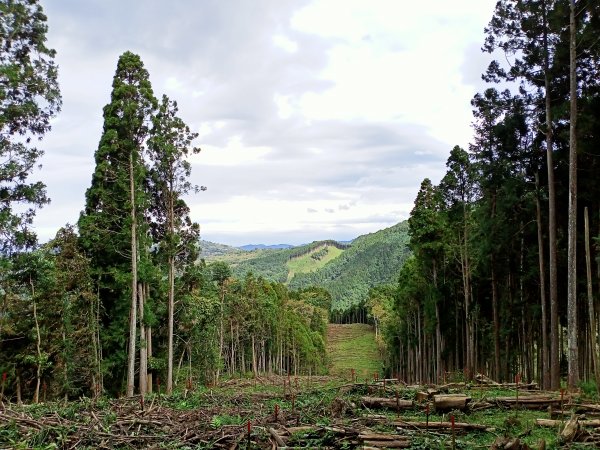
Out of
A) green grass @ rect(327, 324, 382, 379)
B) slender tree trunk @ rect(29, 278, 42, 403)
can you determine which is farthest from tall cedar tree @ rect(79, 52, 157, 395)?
green grass @ rect(327, 324, 382, 379)

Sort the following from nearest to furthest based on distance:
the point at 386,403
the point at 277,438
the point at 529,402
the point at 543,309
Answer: the point at 277,438
the point at 529,402
the point at 386,403
the point at 543,309

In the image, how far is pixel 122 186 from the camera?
19.6m

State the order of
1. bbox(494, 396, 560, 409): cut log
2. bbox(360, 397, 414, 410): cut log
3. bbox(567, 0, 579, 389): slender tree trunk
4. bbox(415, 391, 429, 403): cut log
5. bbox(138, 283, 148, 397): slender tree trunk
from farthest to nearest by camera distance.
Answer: bbox(138, 283, 148, 397): slender tree trunk → bbox(567, 0, 579, 389): slender tree trunk → bbox(415, 391, 429, 403): cut log → bbox(360, 397, 414, 410): cut log → bbox(494, 396, 560, 409): cut log

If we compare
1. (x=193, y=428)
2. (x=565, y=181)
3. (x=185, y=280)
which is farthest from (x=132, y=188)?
(x=565, y=181)

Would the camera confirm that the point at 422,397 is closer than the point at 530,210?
Yes

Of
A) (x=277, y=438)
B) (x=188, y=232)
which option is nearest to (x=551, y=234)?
(x=277, y=438)

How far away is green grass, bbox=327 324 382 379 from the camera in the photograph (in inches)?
2592

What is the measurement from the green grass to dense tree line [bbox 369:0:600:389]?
3070 centimetres

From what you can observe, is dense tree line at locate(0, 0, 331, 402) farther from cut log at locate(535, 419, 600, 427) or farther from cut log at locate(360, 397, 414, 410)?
cut log at locate(535, 419, 600, 427)

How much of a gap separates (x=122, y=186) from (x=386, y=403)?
14.1m

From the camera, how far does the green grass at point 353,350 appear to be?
65.8 m

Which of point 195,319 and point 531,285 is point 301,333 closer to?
point 195,319

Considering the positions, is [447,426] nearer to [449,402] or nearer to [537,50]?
[449,402]

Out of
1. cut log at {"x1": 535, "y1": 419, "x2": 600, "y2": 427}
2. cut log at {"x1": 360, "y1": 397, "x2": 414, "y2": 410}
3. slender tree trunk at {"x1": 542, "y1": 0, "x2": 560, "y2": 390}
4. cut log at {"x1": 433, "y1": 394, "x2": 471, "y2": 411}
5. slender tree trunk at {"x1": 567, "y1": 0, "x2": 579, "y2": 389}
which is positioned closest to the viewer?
cut log at {"x1": 535, "y1": 419, "x2": 600, "y2": 427}
